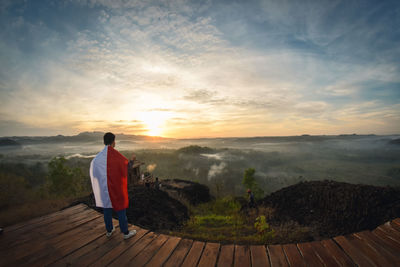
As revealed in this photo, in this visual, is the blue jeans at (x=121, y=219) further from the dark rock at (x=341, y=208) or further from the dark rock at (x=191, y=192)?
the dark rock at (x=191, y=192)

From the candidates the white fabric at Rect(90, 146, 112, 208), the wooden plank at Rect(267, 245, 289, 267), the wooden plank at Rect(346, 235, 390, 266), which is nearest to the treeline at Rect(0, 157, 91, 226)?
the white fabric at Rect(90, 146, 112, 208)

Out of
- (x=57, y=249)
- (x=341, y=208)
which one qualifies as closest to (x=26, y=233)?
(x=57, y=249)

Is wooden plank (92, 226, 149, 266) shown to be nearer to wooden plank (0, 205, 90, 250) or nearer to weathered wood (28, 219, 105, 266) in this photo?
weathered wood (28, 219, 105, 266)

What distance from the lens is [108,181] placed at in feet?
12.2

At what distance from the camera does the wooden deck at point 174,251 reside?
3006mm

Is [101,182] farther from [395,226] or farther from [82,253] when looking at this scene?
[395,226]

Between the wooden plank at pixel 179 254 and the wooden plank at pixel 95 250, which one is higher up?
the wooden plank at pixel 179 254

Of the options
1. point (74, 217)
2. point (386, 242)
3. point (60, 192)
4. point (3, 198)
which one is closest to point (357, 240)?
point (386, 242)

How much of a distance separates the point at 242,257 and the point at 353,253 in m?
2.27

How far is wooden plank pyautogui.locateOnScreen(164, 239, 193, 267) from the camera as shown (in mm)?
2976

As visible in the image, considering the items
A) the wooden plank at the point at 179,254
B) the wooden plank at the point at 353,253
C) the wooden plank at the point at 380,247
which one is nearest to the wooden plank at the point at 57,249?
the wooden plank at the point at 179,254

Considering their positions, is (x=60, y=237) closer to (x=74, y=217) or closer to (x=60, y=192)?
(x=74, y=217)

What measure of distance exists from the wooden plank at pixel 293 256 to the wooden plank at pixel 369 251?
131 cm

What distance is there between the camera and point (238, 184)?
95500 mm
